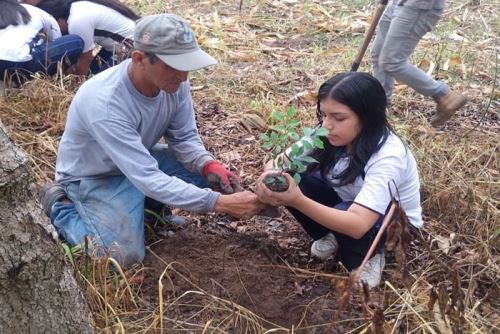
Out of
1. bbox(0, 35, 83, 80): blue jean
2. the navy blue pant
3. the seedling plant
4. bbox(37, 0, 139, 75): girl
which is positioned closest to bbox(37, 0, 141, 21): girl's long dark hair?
bbox(37, 0, 139, 75): girl

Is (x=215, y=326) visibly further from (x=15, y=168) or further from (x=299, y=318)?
(x=15, y=168)

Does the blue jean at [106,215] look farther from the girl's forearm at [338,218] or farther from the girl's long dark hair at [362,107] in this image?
the girl's long dark hair at [362,107]

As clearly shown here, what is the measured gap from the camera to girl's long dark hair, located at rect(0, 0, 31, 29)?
4098mm

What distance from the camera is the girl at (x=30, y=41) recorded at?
4.18 meters

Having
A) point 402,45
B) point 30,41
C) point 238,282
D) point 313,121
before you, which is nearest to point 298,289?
point 238,282

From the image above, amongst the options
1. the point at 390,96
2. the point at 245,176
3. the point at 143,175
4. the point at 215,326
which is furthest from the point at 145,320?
the point at 390,96

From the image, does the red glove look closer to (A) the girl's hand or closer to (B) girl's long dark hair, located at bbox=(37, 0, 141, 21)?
(A) the girl's hand

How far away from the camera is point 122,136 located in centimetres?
245

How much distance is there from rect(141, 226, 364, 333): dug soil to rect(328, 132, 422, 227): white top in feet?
1.46

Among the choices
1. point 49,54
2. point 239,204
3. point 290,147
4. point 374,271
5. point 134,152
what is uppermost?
point 290,147

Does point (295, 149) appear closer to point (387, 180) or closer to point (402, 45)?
point (387, 180)

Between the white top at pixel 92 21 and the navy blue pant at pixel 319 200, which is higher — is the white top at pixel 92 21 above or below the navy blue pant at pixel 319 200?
below

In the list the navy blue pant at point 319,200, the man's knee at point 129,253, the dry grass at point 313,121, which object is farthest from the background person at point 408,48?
the man's knee at point 129,253

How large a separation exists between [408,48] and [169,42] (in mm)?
2239
